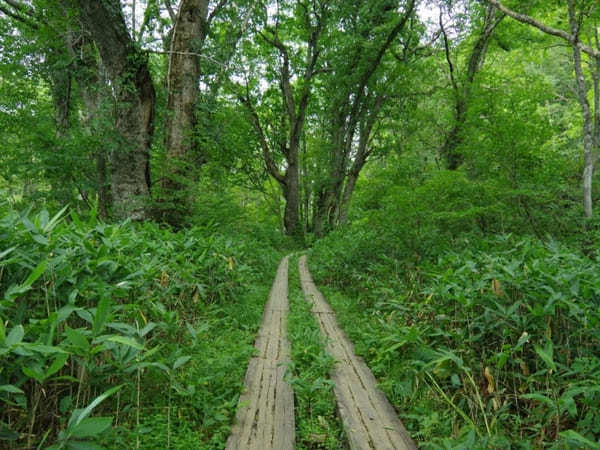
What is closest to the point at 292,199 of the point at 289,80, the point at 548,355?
the point at 289,80

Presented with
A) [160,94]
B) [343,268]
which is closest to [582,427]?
[343,268]

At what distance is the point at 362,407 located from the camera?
7.50ft

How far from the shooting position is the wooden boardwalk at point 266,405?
187 cm

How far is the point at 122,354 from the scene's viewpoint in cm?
150

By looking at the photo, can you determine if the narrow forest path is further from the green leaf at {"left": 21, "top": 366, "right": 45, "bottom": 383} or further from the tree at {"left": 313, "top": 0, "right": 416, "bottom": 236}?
the tree at {"left": 313, "top": 0, "right": 416, "bottom": 236}

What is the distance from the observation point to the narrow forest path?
190 centimetres

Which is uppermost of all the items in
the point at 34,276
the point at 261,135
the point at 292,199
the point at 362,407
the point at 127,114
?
the point at 261,135

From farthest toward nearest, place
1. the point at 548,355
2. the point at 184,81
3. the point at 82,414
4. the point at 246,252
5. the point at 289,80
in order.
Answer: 1. the point at 289,80
2. the point at 246,252
3. the point at 184,81
4. the point at 548,355
5. the point at 82,414

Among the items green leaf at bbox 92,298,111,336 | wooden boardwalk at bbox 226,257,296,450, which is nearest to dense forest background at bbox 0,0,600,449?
green leaf at bbox 92,298,111,336

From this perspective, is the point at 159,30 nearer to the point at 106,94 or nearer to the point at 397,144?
the point at 106,94

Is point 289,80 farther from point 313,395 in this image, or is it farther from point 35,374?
point 35,374

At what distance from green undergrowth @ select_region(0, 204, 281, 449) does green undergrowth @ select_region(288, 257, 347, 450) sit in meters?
0.49

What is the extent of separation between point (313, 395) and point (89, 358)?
5.45ft

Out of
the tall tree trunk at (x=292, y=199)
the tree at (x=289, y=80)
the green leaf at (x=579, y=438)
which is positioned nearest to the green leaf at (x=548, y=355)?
the green leaf at (x=579, y=438)
